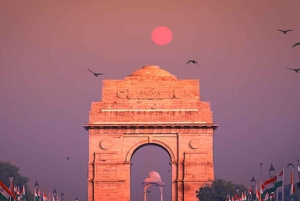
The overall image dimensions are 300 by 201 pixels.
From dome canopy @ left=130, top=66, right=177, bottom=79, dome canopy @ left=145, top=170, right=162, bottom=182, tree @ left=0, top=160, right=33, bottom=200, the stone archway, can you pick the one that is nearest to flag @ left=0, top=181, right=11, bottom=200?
dome canopy @ left=130, top=66, right=177, bottom=79

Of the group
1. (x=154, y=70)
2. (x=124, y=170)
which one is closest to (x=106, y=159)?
(x=124, y=170)

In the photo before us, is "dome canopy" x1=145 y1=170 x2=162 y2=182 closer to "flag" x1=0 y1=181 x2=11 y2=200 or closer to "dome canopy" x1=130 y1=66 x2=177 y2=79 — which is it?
"dome canopy" x1=130 y1=66 x2=177 y2=79

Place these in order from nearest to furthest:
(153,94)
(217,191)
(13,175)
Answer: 1. (217,191)
2. (153,94)
3. (13,175)

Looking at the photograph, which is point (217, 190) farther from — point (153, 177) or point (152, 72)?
point (153, 177)

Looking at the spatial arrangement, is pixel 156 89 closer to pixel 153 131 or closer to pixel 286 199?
pixel 153 131

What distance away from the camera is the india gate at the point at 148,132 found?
106 meters

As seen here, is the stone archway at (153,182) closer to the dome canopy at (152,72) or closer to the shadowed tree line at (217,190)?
the dome canopy at (152,72)

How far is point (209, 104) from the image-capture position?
107 metres

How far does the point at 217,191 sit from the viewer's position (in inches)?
4003

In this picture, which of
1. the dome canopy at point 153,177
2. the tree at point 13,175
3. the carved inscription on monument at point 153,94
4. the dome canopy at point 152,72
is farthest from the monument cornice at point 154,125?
the dome canopy at point 153,177

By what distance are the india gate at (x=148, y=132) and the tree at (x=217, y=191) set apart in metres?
2.85

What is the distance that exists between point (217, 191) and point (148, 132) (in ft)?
28.7

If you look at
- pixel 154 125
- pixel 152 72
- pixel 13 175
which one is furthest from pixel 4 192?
pixel 13 175

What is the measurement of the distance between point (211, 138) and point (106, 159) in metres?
9.23
